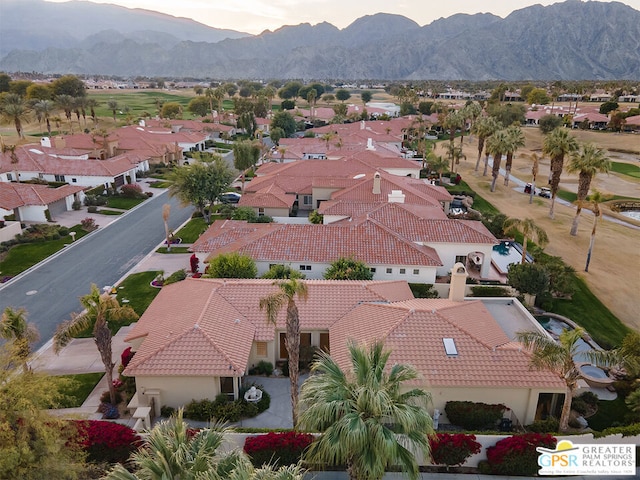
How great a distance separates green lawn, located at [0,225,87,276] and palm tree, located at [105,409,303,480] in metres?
31.4

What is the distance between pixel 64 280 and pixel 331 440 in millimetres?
30125

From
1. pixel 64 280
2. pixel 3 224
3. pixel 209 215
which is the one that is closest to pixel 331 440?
pixel 64 280

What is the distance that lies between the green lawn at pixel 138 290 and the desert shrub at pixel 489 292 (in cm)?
2216

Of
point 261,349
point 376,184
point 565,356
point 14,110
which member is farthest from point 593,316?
point 14,110

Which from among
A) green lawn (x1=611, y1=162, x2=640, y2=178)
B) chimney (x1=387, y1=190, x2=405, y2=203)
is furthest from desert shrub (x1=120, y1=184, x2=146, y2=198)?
green lawn (x1=611, y1=162, x2=640, y2=178)

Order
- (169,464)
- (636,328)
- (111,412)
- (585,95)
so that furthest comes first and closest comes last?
(585,95) < (636,328) < (111,412) < (169,464)

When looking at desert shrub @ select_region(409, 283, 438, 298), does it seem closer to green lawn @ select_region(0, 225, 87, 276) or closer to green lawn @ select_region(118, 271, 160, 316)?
green lawn @ select_region(118, 271, 160, 316)

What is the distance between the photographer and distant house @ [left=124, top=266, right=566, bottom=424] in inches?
781

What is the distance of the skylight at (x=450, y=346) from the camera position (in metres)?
20.5

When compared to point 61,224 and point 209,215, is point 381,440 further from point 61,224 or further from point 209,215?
point 61,224

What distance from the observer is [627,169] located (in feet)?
273

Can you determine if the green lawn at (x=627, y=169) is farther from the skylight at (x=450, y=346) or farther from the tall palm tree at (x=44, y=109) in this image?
the tall palm tree at (x=44, y=109)

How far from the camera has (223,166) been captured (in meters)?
49.7

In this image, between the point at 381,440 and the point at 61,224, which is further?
the point at 61,224
